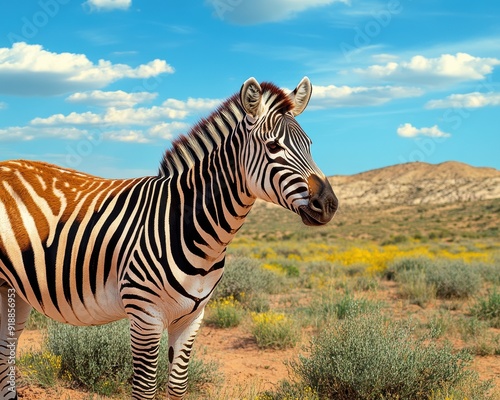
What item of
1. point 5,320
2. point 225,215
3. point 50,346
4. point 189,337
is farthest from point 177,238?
point 50,346

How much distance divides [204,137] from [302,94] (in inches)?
32.2

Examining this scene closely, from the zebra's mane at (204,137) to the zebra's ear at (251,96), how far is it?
0.31m

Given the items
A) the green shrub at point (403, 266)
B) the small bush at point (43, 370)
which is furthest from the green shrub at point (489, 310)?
the small bush at point (43, 370)

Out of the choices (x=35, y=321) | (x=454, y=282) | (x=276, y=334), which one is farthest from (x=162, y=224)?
(x=454, y=282)

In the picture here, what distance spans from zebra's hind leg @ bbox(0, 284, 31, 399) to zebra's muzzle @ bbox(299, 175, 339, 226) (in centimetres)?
271

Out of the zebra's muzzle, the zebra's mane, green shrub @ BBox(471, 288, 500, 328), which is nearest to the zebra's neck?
the zebra's mane

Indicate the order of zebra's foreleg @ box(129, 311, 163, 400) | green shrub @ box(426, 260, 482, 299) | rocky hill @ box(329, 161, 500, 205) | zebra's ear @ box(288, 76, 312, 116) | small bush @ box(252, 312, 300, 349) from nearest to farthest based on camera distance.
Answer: zebra's foreleg @ box(129, 311, 163, 400) → zebra's ear @ box(288, 76, 312, 116) → small bush @ box(252, 312, 300, 349) → green shrub @ box(426, 260, 482, 299) → rocky hill @ box(329, 161, 500, 205)

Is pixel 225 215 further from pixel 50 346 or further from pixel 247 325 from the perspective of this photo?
pixel 247 325

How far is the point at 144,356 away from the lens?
370 centimetres

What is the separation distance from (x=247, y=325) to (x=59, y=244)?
584cm

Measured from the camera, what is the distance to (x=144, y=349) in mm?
3656

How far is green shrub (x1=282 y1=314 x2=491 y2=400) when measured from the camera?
5219 mm

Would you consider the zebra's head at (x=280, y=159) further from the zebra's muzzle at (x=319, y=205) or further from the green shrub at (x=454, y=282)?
the green shrub at (x=454, y=282)

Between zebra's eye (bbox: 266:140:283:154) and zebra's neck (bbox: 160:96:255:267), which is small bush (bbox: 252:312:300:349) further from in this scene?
zebra's eye (bbox: 266:140:283:154)
